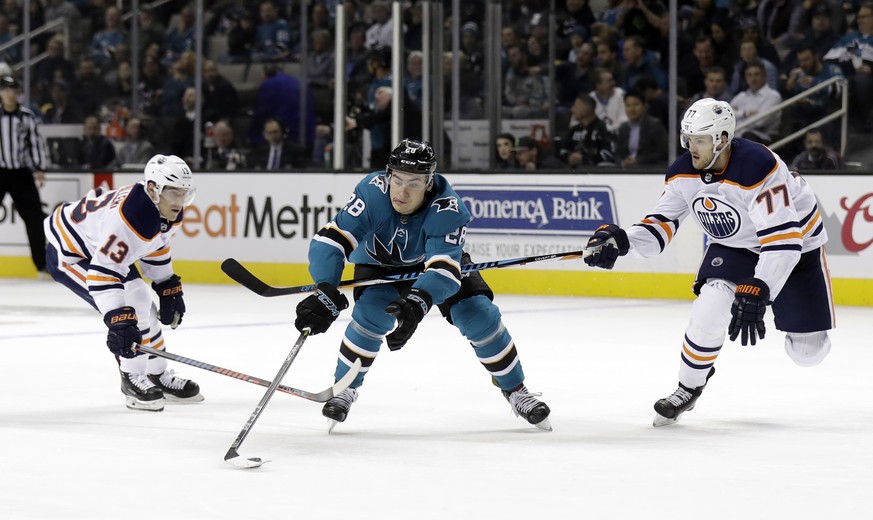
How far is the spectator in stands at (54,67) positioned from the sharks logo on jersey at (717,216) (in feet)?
29.2

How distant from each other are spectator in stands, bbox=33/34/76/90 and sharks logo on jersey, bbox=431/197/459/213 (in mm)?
8870

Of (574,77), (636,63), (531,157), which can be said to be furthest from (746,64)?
(531,157)

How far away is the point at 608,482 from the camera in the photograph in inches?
130

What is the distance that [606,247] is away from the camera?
4.34m

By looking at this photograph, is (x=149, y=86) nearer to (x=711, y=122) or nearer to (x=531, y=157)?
(x=531, y=157)

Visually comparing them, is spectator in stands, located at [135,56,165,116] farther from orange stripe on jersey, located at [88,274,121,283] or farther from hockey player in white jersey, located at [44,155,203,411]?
orange stripe on jersey, located at [88,274,121,283]

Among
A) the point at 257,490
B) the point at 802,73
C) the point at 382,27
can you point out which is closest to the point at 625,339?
the point at 802,73

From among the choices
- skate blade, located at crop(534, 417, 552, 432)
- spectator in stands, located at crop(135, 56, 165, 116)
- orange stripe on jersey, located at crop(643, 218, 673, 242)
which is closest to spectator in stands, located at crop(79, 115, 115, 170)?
→ spectator in stands, located at crop(135, 56, 165, 116)

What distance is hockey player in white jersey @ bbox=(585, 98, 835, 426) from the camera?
4.15 metres

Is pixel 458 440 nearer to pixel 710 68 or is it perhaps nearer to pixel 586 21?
pixel 710 68

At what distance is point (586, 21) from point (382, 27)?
1.69m

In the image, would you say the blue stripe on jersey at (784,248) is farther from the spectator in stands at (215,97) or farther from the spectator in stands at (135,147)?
the spectator in stands at (135,147)

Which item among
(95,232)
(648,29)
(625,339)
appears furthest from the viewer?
(648,29)

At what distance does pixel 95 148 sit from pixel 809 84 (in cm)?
566
